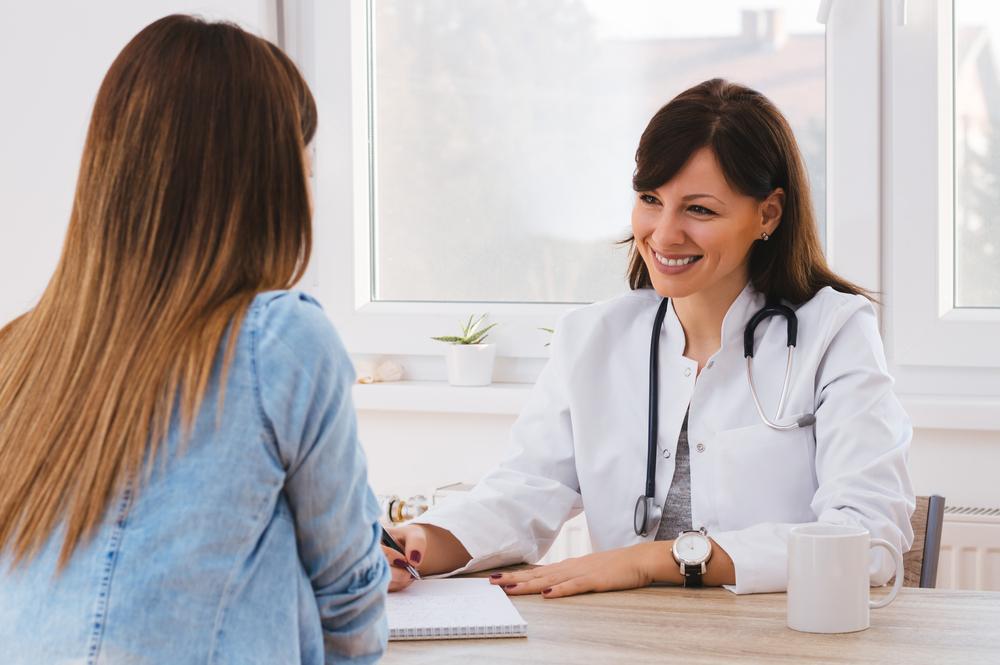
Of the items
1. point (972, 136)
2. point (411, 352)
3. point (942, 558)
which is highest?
point (972, 136)

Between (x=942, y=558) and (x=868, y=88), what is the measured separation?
0.94 m

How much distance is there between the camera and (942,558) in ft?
7.09

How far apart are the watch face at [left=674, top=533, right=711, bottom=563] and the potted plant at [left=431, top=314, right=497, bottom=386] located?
1.15 m

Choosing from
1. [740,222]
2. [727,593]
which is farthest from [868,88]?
[727,593]

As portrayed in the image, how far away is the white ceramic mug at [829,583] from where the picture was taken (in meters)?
1.20

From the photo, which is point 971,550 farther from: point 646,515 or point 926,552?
point 646,515

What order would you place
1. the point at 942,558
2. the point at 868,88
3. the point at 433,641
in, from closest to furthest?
the point at 433,641 < the point at 942,558 < the point at 868,88

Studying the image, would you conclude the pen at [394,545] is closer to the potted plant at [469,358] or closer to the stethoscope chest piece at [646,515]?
the stethoscope chest piece at [646,515]

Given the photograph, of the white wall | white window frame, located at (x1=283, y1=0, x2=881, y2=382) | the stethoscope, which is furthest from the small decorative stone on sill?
the stethoscope

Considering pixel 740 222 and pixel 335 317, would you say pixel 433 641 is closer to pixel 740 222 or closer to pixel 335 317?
pixel 740 222

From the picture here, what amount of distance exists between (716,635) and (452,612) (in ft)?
0.98

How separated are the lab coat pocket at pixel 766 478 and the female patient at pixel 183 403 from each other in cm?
89

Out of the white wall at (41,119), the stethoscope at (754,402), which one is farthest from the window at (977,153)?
the white wall at (41,119)

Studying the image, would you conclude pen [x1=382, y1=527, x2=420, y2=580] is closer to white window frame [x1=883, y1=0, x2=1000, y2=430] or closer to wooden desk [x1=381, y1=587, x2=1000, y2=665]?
wooden desk [x1=381, y1=587, x2=1000, y2=665]
